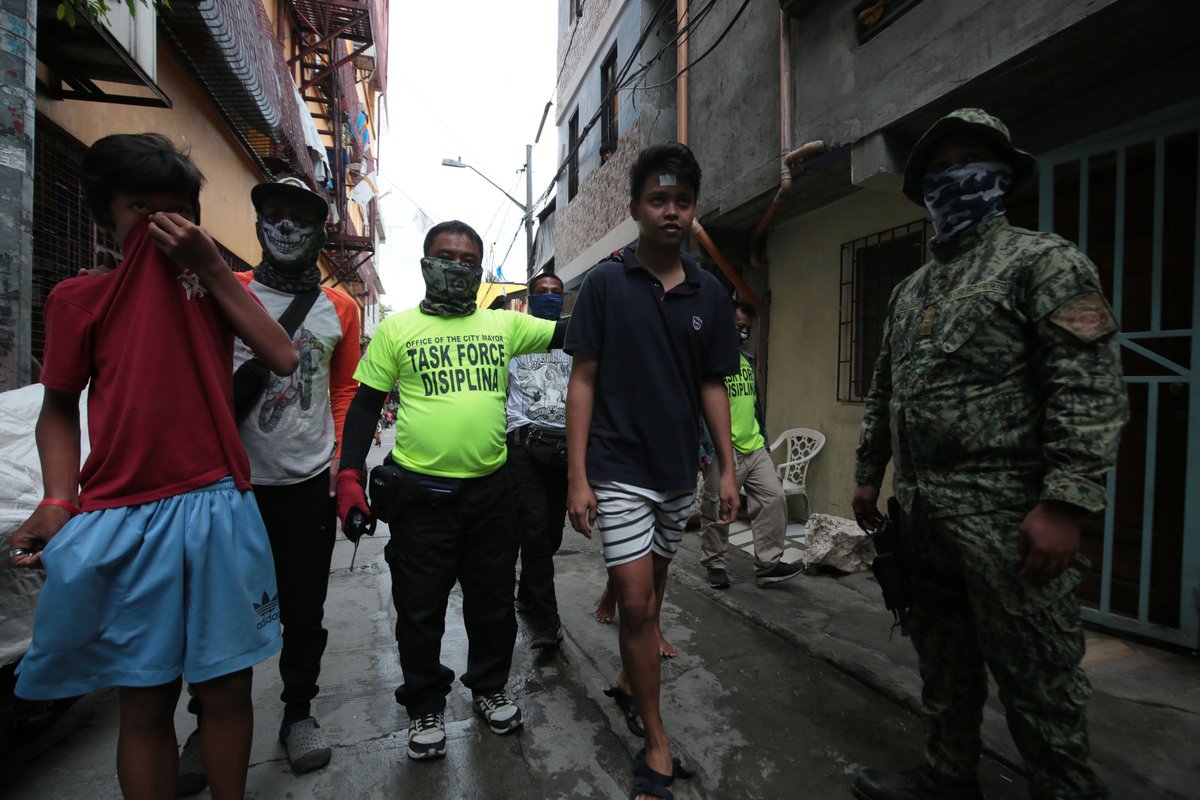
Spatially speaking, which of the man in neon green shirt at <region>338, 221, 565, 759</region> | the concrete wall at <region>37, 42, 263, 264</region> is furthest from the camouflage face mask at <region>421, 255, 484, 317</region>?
the concrete wall at <region>37, 42, 263, 264</region>

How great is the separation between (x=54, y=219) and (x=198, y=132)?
10.3ft

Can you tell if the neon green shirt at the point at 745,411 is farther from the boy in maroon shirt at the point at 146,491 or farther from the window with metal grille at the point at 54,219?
the window with metal grille at the point at 54,219

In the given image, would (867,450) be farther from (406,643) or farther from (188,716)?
(188,716)

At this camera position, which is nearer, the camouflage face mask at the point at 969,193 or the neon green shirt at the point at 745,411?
the camouflage face mask at the point at 969,193

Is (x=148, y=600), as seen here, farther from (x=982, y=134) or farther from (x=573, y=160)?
(x=573, y=160)

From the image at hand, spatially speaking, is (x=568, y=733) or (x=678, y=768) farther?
(x=568, y=733)

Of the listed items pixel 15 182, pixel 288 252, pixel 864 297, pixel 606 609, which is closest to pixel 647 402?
pixel 288 252

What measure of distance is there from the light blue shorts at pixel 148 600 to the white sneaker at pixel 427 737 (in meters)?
0.85

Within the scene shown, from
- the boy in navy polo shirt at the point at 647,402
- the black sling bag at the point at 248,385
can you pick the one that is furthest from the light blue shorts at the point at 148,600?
the boy in navy polo shirt at the point at 647,402

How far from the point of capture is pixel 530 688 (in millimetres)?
2764

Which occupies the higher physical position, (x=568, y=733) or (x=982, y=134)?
(x=982, y=134)

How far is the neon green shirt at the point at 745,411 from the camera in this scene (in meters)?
3.98

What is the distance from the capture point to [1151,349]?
3.22 meters

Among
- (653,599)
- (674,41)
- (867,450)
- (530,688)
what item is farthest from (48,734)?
(674,41)
